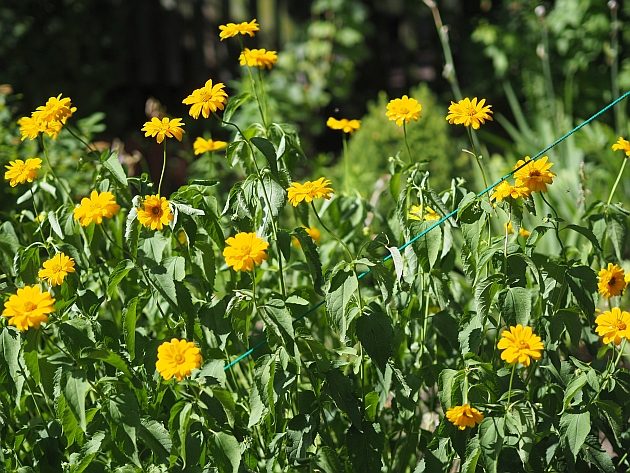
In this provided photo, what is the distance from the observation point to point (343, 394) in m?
1.77

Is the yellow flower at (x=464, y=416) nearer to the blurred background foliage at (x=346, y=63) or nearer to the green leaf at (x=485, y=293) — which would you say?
the green leaf at (x=485, y=293)

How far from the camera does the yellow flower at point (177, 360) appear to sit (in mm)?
1549

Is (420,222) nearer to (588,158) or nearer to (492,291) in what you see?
(492,291)

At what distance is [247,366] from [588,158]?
309 centimetres

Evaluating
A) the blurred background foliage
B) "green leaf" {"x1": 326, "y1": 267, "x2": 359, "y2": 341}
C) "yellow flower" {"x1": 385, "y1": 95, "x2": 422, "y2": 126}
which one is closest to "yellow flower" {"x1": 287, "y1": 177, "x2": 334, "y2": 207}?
"green leaf" {"x1": 326, "y1": 267, "x2": 359, "y2": 341}

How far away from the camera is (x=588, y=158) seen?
4.77 meters

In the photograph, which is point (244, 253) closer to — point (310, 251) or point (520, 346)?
point (310, 251)

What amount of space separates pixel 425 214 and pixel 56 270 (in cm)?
73

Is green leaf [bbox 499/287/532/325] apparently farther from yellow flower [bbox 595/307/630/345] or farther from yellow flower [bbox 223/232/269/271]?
yellow flower [bbox 223/232/269/271]

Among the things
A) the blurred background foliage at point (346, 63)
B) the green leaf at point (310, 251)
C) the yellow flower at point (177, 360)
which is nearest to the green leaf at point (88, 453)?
the yellow flower at point (177, 360)

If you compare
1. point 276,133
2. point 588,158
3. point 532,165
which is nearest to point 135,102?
point 588,158

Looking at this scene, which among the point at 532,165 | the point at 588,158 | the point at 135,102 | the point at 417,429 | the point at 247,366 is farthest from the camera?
the point at 135,102

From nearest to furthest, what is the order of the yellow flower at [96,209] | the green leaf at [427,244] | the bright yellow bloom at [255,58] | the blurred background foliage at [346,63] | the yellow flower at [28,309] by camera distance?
the yellow flower at [28,309] → the yellow flower at [96,209] → the green leaf at [427,244] → the bright yellow bloom at [255,58] → the blurred background foliage at [346,63]

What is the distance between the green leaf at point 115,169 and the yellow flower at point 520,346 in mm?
762
